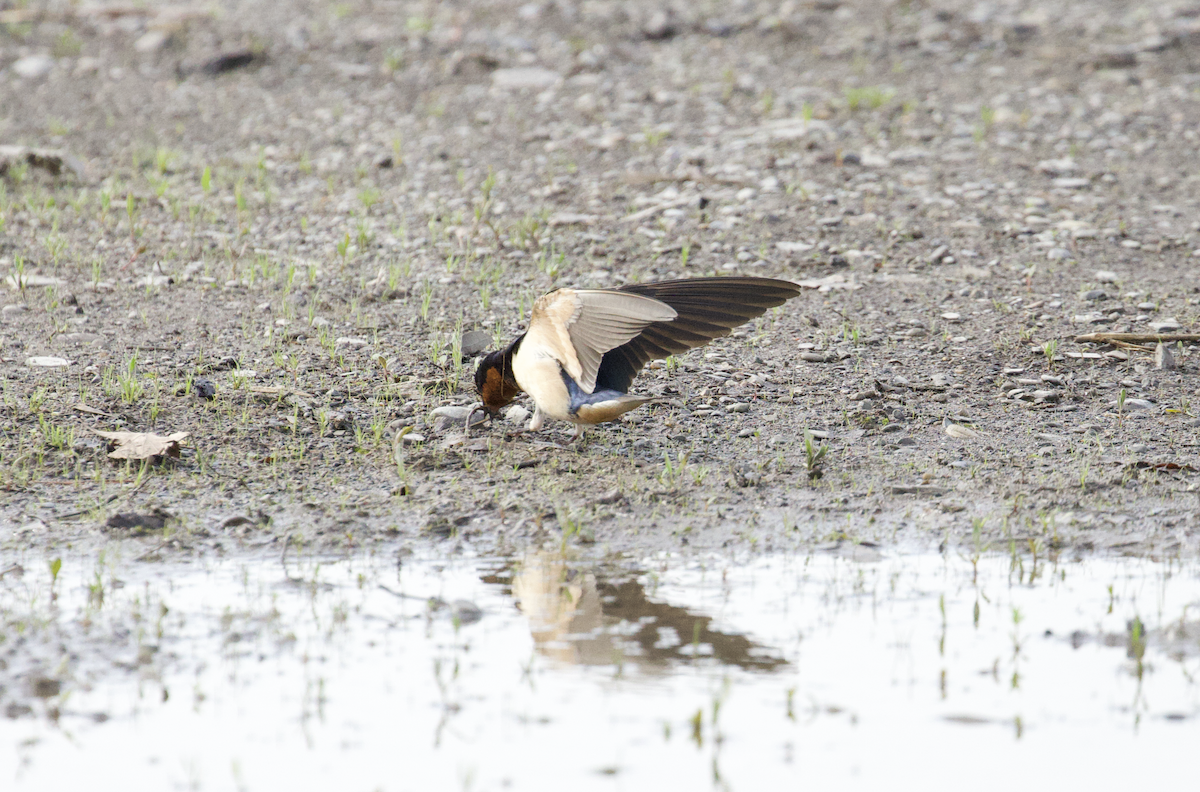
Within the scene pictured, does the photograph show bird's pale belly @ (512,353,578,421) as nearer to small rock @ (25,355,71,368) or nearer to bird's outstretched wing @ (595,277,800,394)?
bird's outstretched wing @ (595,277,800,394)

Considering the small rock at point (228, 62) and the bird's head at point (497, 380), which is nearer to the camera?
the bird's head at point (497, 380)

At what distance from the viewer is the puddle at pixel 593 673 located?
294cm

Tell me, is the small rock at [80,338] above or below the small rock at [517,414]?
above

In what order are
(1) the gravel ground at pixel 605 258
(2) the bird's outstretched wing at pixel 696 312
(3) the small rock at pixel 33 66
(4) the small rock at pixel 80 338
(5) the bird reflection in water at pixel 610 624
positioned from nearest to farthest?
(5) the bird reflection in water at pixel 610 624 < (1) the gravel ground at pixel 605 258 < (2) the bird's outstretched wing at pixel 696 312 < (4) the small rock at pixel 80 338 < (3) the small rock at pixel 33 66

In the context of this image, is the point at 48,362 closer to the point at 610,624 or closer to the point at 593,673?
the point at 610,624

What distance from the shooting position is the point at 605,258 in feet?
23.9

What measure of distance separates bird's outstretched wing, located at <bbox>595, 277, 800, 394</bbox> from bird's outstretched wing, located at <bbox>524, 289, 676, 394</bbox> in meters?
0.26

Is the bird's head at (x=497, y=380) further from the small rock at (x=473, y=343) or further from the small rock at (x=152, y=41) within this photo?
the small rock at (x=152, y=41)

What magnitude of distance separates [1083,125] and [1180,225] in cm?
206

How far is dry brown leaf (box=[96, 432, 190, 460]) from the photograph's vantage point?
467 cm

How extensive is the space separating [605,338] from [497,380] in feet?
1.98

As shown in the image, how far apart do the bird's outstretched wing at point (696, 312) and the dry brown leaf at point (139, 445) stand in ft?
5.26

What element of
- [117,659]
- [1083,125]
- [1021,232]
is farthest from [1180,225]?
[117,659]

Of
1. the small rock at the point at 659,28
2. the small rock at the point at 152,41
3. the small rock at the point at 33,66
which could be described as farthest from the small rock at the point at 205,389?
the small rock at the point at 659,28
